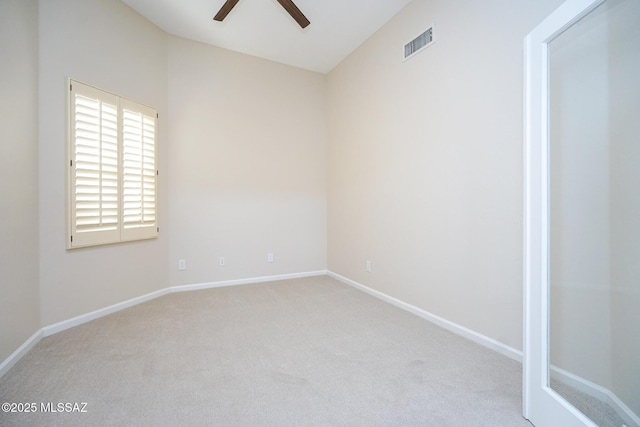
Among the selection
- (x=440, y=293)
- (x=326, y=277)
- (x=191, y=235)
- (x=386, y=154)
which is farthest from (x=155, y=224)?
(x=440, y=293)

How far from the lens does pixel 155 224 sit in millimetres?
3414

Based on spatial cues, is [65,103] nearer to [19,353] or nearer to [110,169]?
[110,169]

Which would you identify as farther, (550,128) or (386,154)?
(386,154)

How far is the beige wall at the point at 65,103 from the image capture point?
7.90 ft

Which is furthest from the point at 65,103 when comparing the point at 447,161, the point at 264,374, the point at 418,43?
the point at 447,161

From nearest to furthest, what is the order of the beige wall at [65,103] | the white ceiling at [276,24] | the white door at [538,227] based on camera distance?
the white door at [538,227] < the beige wall at [65,103] < the white ceiling at [276,24]

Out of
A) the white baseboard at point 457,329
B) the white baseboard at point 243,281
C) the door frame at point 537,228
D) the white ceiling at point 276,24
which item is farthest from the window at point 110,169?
the door frame at point 537,228

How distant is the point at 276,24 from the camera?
337cm

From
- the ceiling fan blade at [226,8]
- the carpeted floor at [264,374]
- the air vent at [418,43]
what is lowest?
the carpeted floor at [264,374]

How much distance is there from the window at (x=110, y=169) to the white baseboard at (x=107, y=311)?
696 mm

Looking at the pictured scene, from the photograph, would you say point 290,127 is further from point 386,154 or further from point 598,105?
point 598,105

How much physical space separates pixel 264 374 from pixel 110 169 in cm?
257

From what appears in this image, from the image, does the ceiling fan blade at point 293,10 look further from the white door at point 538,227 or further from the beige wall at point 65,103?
the white door at point 538,227

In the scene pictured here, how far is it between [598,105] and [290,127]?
12.0 ft
